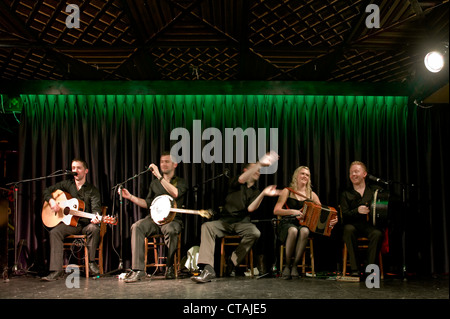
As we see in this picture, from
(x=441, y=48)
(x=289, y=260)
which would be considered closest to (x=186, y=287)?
(x=289, y=260)

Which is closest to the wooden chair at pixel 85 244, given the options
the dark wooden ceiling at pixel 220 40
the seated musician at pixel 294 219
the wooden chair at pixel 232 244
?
the wooden chair at pixel 232 244

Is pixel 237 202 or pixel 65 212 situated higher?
pixel 237 202

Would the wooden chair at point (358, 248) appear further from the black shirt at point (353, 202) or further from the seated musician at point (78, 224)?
the seated musician at point (78, 224)

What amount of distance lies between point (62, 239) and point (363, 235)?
3.97 meters

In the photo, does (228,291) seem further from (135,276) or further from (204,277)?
(135,276)

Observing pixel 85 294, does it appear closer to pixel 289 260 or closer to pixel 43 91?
pixel 289 260

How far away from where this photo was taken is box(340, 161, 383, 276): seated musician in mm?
5254

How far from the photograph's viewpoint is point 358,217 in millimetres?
5535

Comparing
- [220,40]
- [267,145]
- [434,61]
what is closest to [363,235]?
[267,145]

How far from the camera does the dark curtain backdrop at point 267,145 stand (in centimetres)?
633

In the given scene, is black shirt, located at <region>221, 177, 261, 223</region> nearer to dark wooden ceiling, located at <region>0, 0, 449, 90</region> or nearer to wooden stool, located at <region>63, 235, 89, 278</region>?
dark wooden ceiling, located at <region>0, 0, 449, 90</region>

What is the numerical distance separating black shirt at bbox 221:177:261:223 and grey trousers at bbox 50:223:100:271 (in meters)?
1.77

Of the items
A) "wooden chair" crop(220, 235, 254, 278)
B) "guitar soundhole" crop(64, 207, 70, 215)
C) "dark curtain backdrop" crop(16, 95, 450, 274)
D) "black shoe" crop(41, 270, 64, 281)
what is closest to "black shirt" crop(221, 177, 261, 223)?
"wooden chair" crop(220, 235, 254, 278)

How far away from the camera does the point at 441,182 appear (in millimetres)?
6379
